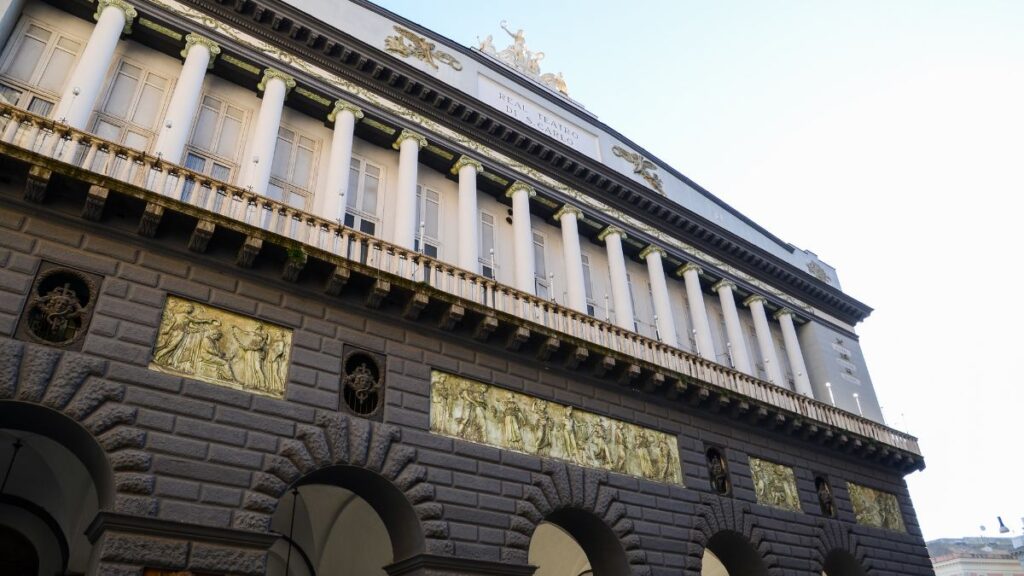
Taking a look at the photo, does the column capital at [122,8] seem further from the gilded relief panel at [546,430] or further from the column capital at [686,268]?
the column capital at [686,268]

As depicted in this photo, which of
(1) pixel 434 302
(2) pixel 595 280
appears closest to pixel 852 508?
(2) pixel 595 280

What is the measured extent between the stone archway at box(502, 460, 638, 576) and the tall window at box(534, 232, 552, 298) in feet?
19.1

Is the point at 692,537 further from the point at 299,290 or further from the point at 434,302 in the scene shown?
the point at 299,290

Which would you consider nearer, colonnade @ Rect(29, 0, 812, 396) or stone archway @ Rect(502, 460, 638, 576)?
stone archway @ Rect(502, 460, 638, 576)

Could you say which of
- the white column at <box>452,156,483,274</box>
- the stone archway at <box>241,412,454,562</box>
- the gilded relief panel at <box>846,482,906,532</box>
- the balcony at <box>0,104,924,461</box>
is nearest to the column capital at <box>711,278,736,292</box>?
the balcony at <box>0,104,924,461</box>

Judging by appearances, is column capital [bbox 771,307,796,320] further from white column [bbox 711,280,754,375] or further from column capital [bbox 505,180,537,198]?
column capital [bbox 505,180,537,198]

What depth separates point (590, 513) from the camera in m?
14.0

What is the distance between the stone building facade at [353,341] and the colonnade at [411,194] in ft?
0.28

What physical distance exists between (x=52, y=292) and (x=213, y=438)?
298cm

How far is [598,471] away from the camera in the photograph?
1459 cm

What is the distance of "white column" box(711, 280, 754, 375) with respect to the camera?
22381 mm

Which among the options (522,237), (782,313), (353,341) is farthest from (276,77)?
(782,313)

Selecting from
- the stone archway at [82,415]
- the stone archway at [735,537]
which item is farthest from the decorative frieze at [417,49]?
the stone archway at [735,537]

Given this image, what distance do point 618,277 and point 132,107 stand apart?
12.4 m
